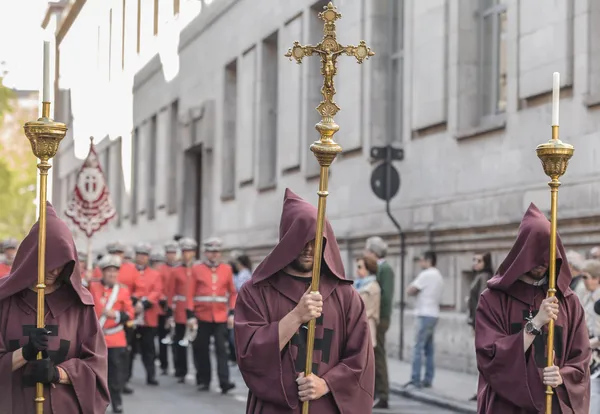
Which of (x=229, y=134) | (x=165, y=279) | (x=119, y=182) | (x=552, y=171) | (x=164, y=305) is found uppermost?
(x=229, y=134)

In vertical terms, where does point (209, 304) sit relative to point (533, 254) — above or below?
below

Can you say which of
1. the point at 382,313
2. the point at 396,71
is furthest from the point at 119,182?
the point at 382,313

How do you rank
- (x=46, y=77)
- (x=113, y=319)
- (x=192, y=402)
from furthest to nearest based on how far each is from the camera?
1. (x=192, y=402)
2. (x=113, y=319)
3. (x=46, y=77)

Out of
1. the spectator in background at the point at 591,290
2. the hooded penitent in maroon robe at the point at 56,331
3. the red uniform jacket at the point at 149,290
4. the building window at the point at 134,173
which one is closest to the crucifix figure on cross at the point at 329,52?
the hooded penitent in maroon robe at the point at 56,331

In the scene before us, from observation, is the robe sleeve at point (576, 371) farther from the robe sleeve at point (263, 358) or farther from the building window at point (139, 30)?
the building window at point (139, 30)

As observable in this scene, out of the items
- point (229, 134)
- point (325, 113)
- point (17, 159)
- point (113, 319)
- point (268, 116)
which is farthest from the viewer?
point (17, 159)

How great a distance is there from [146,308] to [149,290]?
2.30 ft

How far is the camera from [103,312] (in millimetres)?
15125

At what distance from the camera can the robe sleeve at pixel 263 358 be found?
23.5 ft

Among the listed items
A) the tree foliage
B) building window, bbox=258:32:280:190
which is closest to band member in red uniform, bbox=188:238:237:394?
building window, bbox=258:32:280:190

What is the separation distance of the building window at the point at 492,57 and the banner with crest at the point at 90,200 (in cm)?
560

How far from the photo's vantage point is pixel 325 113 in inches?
270

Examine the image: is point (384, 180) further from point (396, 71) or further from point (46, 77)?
point (46, 77)

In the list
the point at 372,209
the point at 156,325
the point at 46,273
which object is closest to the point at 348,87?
the point at 372,209
